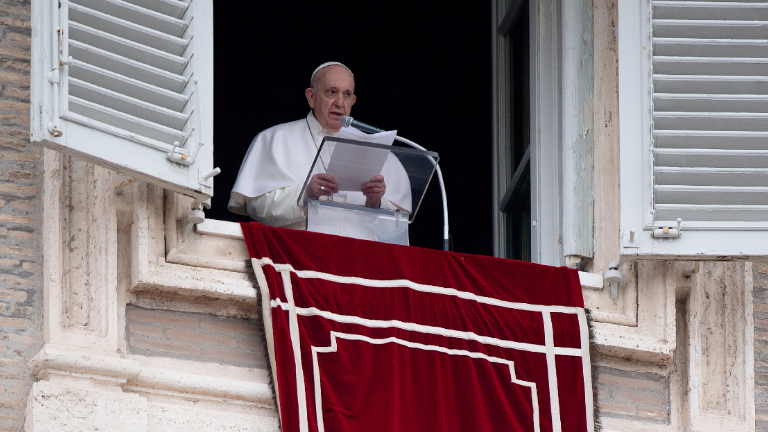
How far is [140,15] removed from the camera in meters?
6.36

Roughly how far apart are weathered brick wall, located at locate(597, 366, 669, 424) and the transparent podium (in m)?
1.00

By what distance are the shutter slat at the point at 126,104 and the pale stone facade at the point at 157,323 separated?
301mm

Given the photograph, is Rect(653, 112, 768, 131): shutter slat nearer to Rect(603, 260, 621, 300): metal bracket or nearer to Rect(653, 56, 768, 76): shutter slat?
Rect(653, 56, 768, 76): shutter slat

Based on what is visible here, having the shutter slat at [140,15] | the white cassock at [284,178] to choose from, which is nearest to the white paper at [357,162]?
the white cassock at [284,178]

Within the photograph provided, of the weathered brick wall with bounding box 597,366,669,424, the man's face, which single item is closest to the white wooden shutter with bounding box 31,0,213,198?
the man's face

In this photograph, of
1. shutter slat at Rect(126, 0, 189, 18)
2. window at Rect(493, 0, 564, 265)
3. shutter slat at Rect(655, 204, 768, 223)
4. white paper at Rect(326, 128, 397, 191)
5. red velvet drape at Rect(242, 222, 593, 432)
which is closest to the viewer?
red velvet drape at Rect(242, 222, 593, 432)

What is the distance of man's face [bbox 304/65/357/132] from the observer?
7719 mm

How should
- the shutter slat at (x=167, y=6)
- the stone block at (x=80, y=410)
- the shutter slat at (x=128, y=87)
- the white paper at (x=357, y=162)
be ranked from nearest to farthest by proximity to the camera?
the stone block at (x=80, y=410) → the shutter slat at (x=128, y=87) → the shutter slat at (x=167, y=6) → the white paper at (x=357, y=162)

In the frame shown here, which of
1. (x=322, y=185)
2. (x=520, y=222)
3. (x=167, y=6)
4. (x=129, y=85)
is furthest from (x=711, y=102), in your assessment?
(x=129, y=85)

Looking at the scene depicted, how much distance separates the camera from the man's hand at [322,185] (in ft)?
21.7

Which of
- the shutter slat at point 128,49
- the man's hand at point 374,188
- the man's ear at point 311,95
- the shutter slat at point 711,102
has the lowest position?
the man's hand at point 374,188

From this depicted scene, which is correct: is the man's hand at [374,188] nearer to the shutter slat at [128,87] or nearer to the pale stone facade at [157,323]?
the pale stone facade at [157,323]

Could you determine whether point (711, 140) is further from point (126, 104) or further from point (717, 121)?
point (126, 104)

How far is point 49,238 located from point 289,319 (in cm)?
92
